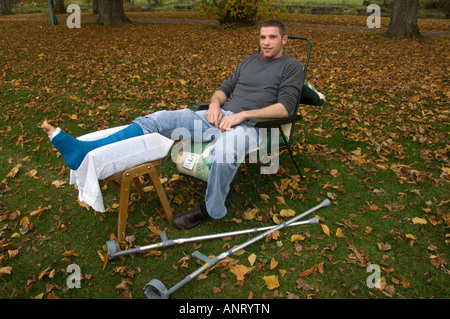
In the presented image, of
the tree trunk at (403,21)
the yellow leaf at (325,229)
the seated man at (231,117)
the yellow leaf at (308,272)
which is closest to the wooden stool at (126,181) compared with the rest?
the seated man at (231,117)

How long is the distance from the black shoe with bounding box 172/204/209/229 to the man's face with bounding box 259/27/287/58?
178 cm

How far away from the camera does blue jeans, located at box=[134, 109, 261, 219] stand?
2.70 meters

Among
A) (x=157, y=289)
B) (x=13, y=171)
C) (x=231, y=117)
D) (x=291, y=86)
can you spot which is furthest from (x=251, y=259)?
(x=13, y=171)

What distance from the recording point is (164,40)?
11.5 metres

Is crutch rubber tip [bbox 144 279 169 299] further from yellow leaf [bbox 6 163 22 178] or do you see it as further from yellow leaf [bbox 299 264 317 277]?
yellow leaf [bbox 6 163 22 178]

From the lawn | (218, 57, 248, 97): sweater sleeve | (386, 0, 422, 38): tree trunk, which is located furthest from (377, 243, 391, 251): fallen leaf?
(386, 0, 422, 38): tree trunk

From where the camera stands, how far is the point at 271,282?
2469 mm

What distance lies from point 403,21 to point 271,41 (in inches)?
372

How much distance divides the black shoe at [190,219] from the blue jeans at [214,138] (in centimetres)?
21

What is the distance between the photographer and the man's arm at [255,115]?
301cm

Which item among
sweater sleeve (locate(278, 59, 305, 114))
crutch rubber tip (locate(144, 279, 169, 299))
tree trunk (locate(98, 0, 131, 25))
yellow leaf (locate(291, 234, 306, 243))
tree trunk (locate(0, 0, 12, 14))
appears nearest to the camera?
crutch rubber tip (locate(144, 279, 169, 299))

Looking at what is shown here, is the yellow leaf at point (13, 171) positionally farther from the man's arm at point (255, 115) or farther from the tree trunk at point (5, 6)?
the tree trunk at point (5, 6)
